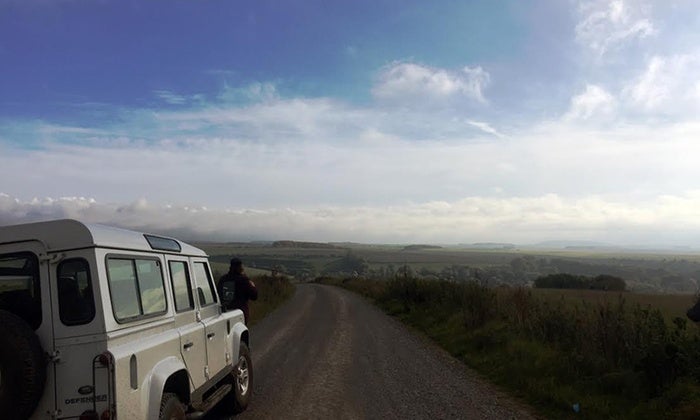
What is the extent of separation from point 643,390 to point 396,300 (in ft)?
63.7

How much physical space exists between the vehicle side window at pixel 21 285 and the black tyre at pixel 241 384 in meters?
3.45

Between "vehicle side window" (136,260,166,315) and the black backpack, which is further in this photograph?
the black backpack

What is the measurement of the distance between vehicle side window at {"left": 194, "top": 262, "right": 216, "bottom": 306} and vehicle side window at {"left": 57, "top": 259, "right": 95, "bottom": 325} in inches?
97.3

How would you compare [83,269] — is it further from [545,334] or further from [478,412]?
[545,334]

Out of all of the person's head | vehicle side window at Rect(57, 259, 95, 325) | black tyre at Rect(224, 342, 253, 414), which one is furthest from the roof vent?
the person's head

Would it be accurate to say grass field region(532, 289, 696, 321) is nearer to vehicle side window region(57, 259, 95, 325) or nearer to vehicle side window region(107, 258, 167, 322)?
vehicle side window region(107, 258, 167, 322)

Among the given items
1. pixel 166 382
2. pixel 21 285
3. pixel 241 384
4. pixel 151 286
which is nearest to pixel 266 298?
pixel 241 384

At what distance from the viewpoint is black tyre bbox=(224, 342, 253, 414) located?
279 inches

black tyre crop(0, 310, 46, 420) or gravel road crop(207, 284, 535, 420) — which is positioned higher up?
black tyre crop(0, 310, 46, 420)

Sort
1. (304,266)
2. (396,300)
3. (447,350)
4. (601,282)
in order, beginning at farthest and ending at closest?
1. (304,266)
2. (601,282)
3. (396,300)
4. (447,350)

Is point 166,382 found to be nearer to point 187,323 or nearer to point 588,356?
point 187,323

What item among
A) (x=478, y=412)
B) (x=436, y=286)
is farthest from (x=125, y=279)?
(x=436, y=286)

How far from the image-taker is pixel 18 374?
353cm

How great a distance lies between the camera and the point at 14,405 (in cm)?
353
